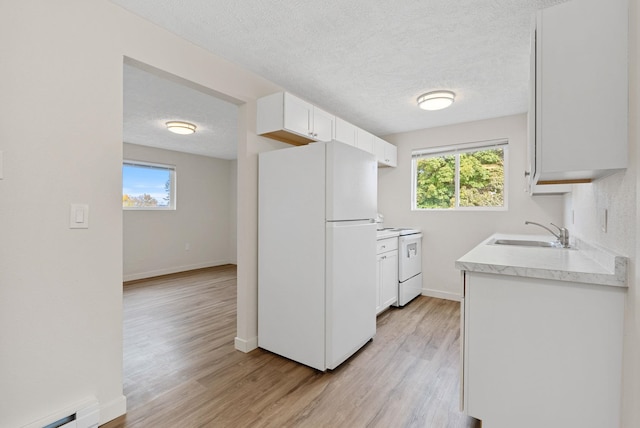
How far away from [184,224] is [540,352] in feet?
19.9

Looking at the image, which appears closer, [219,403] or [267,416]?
[267,416]

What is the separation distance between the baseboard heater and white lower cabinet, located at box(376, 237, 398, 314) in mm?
2404

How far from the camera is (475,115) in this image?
11.9 feet

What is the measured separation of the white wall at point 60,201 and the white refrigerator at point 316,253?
1056 mm

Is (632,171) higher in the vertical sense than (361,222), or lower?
higher

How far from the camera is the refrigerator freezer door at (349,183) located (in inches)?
84.7

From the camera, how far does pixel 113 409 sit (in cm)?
168

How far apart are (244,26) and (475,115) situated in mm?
2916

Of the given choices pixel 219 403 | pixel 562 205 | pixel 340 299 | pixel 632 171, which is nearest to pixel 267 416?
pixel 219 403

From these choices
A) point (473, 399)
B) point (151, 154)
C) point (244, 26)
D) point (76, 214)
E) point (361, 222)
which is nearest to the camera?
point (473, 399)

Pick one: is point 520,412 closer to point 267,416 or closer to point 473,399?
point 473,399

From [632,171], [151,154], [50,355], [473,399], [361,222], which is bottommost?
[473,399]

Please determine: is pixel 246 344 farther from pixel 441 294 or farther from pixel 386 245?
pixel 441 294

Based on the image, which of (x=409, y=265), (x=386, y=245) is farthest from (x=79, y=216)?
(x=409, y=265)
